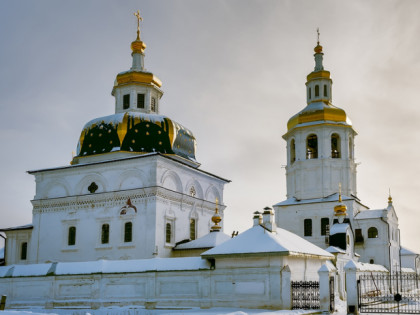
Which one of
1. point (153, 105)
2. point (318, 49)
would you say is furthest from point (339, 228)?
point (318, 49)

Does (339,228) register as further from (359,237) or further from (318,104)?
(318,104)

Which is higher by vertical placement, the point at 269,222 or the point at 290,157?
the point at 290,157

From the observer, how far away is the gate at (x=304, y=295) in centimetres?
1559

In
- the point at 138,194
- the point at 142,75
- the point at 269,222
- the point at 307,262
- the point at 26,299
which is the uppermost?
the point at 142,75

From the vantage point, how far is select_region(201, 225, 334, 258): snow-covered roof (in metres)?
15.9

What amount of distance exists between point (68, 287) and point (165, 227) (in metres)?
6.60

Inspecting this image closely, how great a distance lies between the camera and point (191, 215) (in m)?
26.8

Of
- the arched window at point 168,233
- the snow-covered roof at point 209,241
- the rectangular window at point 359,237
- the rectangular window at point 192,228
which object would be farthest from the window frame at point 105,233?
the rectangular window at point 359,237

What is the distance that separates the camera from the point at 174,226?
25.2 metres

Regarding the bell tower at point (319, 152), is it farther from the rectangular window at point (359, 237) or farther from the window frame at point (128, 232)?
the window frame at point (128, 232)

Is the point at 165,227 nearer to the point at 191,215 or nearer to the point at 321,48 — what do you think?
the point at 191,215

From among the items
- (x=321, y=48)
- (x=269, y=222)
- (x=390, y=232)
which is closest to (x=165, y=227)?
(x=269, y=222)

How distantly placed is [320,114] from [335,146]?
203 cm

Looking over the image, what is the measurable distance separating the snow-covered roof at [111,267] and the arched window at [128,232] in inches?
211
